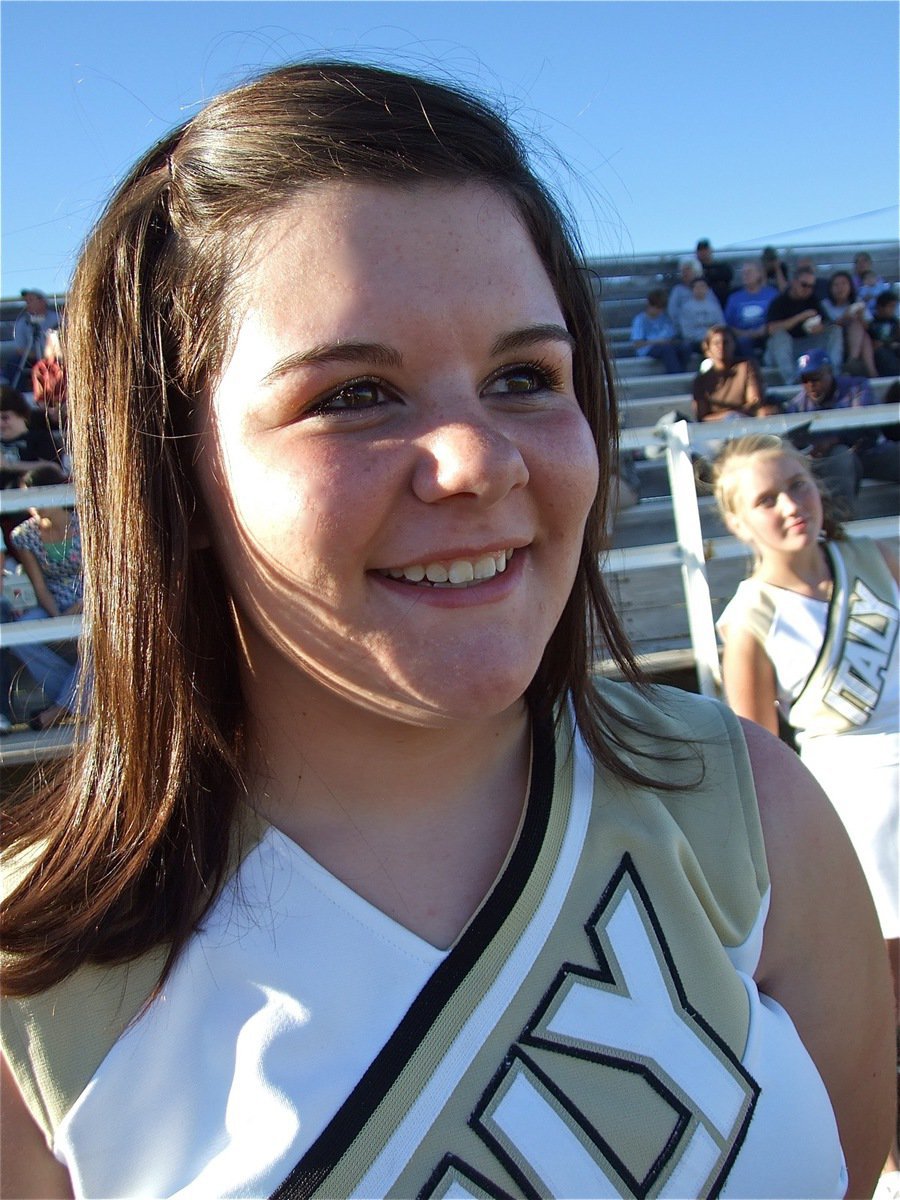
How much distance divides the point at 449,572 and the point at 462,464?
0.40 feet

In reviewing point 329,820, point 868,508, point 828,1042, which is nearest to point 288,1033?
point 329,820

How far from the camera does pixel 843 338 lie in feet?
33.3

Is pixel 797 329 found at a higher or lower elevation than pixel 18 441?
higher

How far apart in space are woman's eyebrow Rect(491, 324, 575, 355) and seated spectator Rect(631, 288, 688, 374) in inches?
374

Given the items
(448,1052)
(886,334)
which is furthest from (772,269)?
(448,1052)

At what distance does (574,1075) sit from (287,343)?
2.68 ft

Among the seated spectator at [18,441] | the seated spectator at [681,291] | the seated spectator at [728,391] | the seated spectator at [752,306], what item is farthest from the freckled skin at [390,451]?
the seated spectator at [681,291]

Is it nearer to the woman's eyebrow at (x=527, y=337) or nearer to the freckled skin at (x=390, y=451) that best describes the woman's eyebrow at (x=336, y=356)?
the freckled skin at (x=390, y=451)

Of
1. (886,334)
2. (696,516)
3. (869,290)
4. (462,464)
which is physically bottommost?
(696,516)

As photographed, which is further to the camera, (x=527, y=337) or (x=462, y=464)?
(x=527, y=337)

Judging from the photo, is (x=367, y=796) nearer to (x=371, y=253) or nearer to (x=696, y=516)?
(x=371, y=253)

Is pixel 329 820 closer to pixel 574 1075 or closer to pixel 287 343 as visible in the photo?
pixel 574 1075

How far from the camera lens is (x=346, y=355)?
40.1 inches

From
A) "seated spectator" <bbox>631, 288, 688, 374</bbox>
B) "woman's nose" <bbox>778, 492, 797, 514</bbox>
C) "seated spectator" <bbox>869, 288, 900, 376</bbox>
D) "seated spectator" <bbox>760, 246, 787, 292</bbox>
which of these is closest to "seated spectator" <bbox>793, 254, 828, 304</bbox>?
"seated spectator" <bbox>760, 246, 787, 292</bbox>
